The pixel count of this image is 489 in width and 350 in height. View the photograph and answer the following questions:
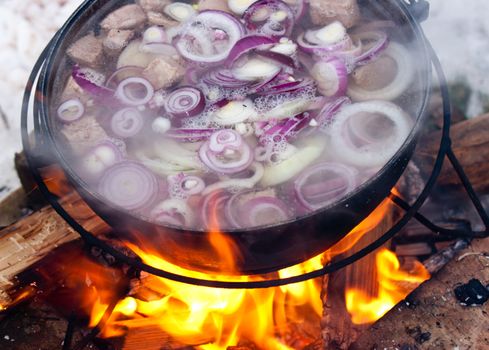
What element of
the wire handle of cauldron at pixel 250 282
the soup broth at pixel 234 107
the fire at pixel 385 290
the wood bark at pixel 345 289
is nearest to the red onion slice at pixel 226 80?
the soup broth at pixel 234 107

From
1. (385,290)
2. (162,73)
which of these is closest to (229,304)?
(385,290)

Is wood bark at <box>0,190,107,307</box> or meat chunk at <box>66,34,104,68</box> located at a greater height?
meat chunk at <box>66,34,104,68</box>

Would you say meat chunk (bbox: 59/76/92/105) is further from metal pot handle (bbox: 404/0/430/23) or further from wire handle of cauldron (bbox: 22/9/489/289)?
metal pot handle (bbox: 404/0/430/23)

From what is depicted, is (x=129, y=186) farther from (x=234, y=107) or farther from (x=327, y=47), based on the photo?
(x=327, y=47)

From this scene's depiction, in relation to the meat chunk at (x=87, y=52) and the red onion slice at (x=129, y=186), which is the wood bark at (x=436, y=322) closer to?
the red onion slice at (x=129, y=186)

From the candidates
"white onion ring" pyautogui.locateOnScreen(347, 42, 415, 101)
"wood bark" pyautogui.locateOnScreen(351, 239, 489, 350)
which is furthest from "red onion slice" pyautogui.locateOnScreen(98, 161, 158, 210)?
"wood bark" pyautogui.locateOnScreen(351, 239, 489, 350)

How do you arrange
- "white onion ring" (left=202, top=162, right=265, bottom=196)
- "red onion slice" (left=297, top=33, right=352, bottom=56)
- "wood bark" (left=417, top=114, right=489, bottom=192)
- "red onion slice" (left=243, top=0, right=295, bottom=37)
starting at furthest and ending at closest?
1. "wood bark" (left=417, top=114, right=489, bottom=192)
2. "red onion slice" (left=243, top=0, right=295, bottom=37)
3. "red onion slice" (left=297, top=33, right=352, bottom=56)
4. "white onion ring" (left=202, top=162, right=265, bottom=196)

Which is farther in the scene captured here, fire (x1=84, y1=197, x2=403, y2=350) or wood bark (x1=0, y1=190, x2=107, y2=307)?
fire (x1=84, y1=197, x2=403, y2=350)

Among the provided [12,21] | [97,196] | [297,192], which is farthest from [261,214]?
[12,21]
